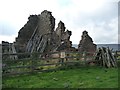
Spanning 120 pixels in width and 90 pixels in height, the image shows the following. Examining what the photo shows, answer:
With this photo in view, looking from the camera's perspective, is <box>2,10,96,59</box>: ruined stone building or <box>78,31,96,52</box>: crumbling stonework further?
<box>78,31,96,52</box>: crumbling stonework

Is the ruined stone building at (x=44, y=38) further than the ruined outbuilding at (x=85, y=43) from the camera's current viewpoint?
No

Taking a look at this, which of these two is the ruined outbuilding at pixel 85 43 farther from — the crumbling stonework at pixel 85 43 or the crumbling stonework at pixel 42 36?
the crumbling stonework at pixel 42 36

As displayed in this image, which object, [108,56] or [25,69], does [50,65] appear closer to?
[25,69]

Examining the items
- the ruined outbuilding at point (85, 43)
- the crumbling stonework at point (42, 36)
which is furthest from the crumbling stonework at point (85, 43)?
the crumbling stonework at point (42, 36)

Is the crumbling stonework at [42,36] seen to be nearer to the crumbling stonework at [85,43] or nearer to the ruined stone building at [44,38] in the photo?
the ruined stone building at [44,38]

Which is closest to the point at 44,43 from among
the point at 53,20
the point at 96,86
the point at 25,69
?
the point at 53,20

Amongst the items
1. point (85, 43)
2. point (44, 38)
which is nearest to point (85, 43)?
point (85, 43)

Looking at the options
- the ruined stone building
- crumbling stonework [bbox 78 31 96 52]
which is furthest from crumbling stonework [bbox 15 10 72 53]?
crumbling stonework [bbox 78 31 96 52]

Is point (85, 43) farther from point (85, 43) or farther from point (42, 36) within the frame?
point (42, 36)

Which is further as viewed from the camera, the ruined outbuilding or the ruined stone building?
the ruined outbuilding

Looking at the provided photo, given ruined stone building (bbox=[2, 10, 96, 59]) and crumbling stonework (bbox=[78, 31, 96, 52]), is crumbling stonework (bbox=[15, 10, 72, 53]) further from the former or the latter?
crumbling stonework (bbox=[78, 31, 96, 52])

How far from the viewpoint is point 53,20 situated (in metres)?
36.7

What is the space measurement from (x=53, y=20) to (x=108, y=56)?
1459cm

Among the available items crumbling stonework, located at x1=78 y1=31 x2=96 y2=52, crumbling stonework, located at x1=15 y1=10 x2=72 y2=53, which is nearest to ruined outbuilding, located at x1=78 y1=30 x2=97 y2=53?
crumbling stonework, located at x1=78 y1=31 x2=96 y2=52
